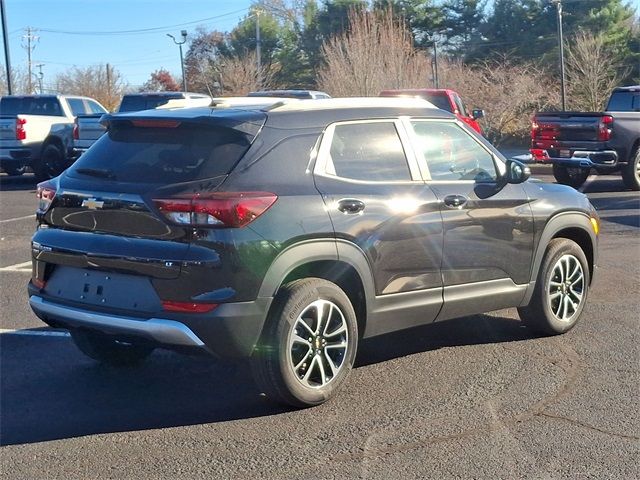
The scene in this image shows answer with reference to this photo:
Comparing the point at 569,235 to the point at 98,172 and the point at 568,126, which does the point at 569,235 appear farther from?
the point at 568,126

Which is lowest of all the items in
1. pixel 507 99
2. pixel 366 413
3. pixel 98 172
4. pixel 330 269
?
pixel 366 413

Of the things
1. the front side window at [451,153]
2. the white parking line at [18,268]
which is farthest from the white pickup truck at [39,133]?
the front side window at [451,153]

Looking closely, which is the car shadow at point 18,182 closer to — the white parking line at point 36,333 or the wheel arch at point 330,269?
the white parking line at point 36,333

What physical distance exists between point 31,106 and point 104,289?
18.2 meters

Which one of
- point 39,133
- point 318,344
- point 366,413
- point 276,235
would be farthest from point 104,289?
point 39,133

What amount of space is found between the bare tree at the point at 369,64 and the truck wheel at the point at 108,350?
78.3ft

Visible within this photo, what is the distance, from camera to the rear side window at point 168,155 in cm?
499

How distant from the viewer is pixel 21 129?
1978 cm

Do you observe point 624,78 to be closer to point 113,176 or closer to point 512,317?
point 512,317

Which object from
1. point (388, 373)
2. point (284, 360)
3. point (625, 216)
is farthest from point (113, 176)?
point (625, 216)

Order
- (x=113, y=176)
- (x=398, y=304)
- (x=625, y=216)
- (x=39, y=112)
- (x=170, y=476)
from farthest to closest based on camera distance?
(x=39, y=112) → (x=625, y=216) → (x=398, y=304) → (x=113, y=176) → (x=170, y=476)

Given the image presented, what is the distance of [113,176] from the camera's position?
5.20 m

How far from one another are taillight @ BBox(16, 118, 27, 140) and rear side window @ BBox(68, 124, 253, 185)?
1532cm

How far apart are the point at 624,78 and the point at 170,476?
38.2 m
